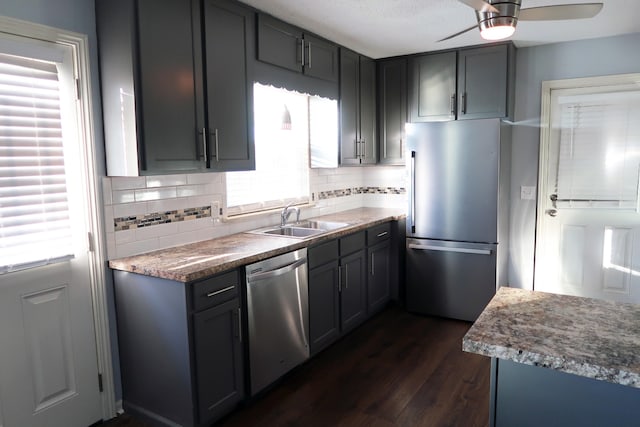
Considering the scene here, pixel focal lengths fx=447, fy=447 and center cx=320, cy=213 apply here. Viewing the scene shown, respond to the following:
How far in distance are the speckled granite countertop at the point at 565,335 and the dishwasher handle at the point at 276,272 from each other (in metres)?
1.31

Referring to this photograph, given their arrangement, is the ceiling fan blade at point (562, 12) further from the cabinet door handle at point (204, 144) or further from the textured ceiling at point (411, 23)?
the cabinet door handle at point (204, 144)

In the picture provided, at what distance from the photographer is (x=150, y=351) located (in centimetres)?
231

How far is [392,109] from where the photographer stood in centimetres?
429

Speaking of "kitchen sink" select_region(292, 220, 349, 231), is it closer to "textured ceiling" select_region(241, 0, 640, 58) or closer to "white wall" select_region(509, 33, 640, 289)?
"textured ceiling" select_region(241, 0, 640, 58)

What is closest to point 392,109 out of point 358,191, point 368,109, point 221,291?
point 368,109

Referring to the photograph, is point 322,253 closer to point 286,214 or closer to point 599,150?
point 286,214

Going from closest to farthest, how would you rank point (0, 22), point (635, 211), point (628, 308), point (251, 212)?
point (628, 308) → point (0, 22) → point (251, 212) → point (635, 211)

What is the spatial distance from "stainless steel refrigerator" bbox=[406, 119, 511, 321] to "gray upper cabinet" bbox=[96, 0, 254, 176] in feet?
6.01

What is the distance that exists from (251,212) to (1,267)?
5.54 ft

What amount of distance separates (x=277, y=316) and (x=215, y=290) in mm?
557

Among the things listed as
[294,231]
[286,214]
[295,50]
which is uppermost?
[295,50]

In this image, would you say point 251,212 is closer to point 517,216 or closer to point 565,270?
point 517,216

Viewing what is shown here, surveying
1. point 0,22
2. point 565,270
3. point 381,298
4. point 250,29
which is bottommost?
point 381,298

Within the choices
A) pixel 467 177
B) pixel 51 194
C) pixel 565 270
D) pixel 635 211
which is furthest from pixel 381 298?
pixel 51 194
